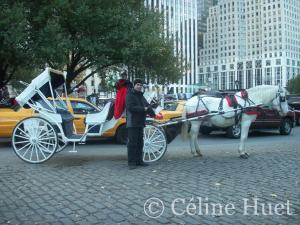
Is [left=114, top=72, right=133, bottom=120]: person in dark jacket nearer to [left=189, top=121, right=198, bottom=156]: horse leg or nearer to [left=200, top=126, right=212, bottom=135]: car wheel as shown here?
[left=189, top=121, right=198, bottom=156]: horse leg

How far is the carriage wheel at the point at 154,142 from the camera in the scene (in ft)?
33.3

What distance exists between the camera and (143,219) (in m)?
5.64

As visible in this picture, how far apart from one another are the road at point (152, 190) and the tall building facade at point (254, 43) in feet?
329

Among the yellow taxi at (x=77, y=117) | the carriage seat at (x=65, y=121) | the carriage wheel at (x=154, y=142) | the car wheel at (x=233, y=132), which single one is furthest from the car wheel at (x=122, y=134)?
the carriage wheel at (x=154, y=142)

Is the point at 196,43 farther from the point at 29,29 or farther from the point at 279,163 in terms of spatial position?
the point at 279,163

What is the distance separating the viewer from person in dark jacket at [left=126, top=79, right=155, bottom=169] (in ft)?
30.8

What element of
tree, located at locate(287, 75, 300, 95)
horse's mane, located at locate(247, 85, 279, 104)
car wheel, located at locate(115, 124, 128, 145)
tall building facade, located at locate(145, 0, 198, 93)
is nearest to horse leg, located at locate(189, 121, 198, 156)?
horse's mane, located at locate(247, 85, 279, 104)

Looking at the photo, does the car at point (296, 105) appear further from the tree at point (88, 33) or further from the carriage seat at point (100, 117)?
the carriage seat at point (100, 117)

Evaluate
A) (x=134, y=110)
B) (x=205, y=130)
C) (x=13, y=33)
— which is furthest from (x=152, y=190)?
(x=13, y=33)

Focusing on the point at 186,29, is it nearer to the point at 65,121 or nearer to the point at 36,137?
the point at 65,121

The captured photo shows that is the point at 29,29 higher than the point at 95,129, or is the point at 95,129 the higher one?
the point at 29,29

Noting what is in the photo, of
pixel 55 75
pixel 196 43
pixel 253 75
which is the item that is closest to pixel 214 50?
pixel 196 43

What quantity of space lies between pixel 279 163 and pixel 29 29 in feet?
50.7

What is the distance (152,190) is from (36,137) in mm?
3841
